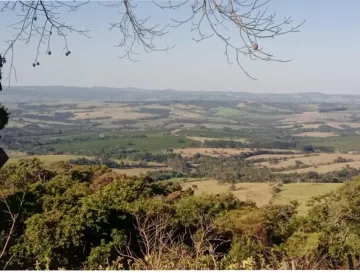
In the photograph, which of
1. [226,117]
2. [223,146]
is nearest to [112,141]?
[223,146]

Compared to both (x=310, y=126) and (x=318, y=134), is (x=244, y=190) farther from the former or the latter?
(x=310, y=126)

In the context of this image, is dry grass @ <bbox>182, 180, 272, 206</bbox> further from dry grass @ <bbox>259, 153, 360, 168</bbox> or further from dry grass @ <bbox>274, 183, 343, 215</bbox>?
dry grass @ <bbox>259, 153, 360, 168</bbox>

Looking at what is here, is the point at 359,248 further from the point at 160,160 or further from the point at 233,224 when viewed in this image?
the point at 160,160

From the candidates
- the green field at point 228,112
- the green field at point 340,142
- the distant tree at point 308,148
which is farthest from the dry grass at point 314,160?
the green field at point 228,112

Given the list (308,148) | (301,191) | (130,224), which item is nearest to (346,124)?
(308,148)

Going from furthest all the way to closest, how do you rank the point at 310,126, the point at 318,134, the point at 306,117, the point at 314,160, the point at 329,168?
1. the point at 306,117
2. the point at 310,126
3. the point at 318,134
4. the point at 314,160
5. the point at 329,168

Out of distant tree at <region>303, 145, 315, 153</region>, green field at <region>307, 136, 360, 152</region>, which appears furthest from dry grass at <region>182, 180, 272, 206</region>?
green field at <region>307, 136, 360, 152</region>

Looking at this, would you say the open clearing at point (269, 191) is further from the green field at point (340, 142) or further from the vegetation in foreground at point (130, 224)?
the green field at point (340, 142)
